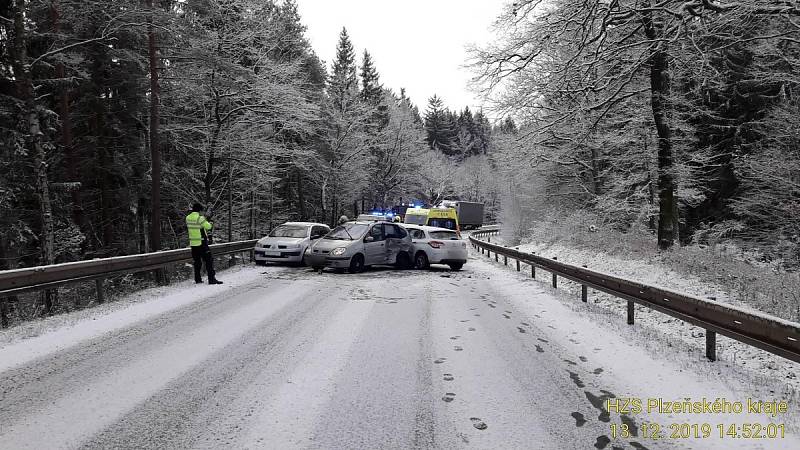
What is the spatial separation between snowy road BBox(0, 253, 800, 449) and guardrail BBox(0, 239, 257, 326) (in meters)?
1.23

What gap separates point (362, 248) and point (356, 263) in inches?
20.9

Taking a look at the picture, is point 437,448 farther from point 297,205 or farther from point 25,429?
point 297,205

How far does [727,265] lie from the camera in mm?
11984

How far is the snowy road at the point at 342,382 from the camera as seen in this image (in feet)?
12.4

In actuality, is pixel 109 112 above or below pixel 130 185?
above

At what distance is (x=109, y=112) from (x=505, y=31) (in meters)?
16.9

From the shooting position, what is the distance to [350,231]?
16.3 metres

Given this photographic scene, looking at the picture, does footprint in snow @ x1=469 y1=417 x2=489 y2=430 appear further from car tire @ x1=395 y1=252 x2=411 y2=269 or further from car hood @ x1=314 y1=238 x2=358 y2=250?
car tire @ x1=395 y1=252 x2=411 y2=269

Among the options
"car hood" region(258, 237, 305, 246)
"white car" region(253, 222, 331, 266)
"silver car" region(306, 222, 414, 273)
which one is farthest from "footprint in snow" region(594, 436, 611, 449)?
"car hood" region(258, 237, 305, 246)

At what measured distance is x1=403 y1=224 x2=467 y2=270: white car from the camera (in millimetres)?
17375

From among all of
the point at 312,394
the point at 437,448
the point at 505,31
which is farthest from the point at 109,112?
the point at 437,448

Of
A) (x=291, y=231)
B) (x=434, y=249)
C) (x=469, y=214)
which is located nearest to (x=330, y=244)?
(x=291, y=231)

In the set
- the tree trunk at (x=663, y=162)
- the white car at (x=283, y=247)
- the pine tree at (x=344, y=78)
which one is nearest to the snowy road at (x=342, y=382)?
the tree trunk at (x=663, y=162)

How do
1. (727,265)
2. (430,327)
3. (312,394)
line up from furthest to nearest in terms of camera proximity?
(727,265)
(430,327)
(312,394)
